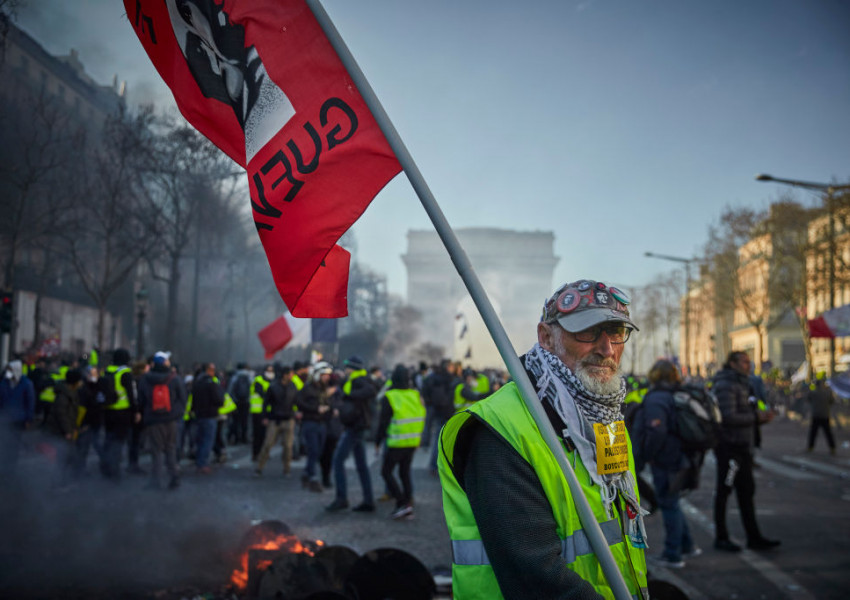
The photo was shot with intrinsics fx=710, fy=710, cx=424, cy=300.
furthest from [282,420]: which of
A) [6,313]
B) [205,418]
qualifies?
[6,313]

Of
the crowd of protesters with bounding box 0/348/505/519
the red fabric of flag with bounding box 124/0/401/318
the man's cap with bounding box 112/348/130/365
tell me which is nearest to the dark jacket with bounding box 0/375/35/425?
the crowd of protesters with bounding box 0/348/505/519

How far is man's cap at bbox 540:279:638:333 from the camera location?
222cm

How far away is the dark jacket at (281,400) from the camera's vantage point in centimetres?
1129

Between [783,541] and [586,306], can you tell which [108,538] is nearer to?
[586,306]

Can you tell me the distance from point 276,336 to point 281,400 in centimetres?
286

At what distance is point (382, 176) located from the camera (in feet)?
8.09

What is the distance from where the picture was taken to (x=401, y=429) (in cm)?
838

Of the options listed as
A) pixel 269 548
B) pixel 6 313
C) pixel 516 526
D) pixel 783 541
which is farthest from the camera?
pixel 6 313

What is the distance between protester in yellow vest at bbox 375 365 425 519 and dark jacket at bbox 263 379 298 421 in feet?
10.1

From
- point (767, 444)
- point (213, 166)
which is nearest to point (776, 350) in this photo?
point (767, 444)

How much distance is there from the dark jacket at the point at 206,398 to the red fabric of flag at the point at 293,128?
9.38 metres

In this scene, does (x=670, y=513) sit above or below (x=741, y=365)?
below

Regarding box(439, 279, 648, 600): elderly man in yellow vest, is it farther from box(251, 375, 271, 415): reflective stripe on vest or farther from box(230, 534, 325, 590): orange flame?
box(251, 375, 271, 415): reflective stripe on vest

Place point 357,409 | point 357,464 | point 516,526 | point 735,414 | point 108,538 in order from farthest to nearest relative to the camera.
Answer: point 357,409 < point 357,464 < point 735,414 < point 108,538 < point 516,526
